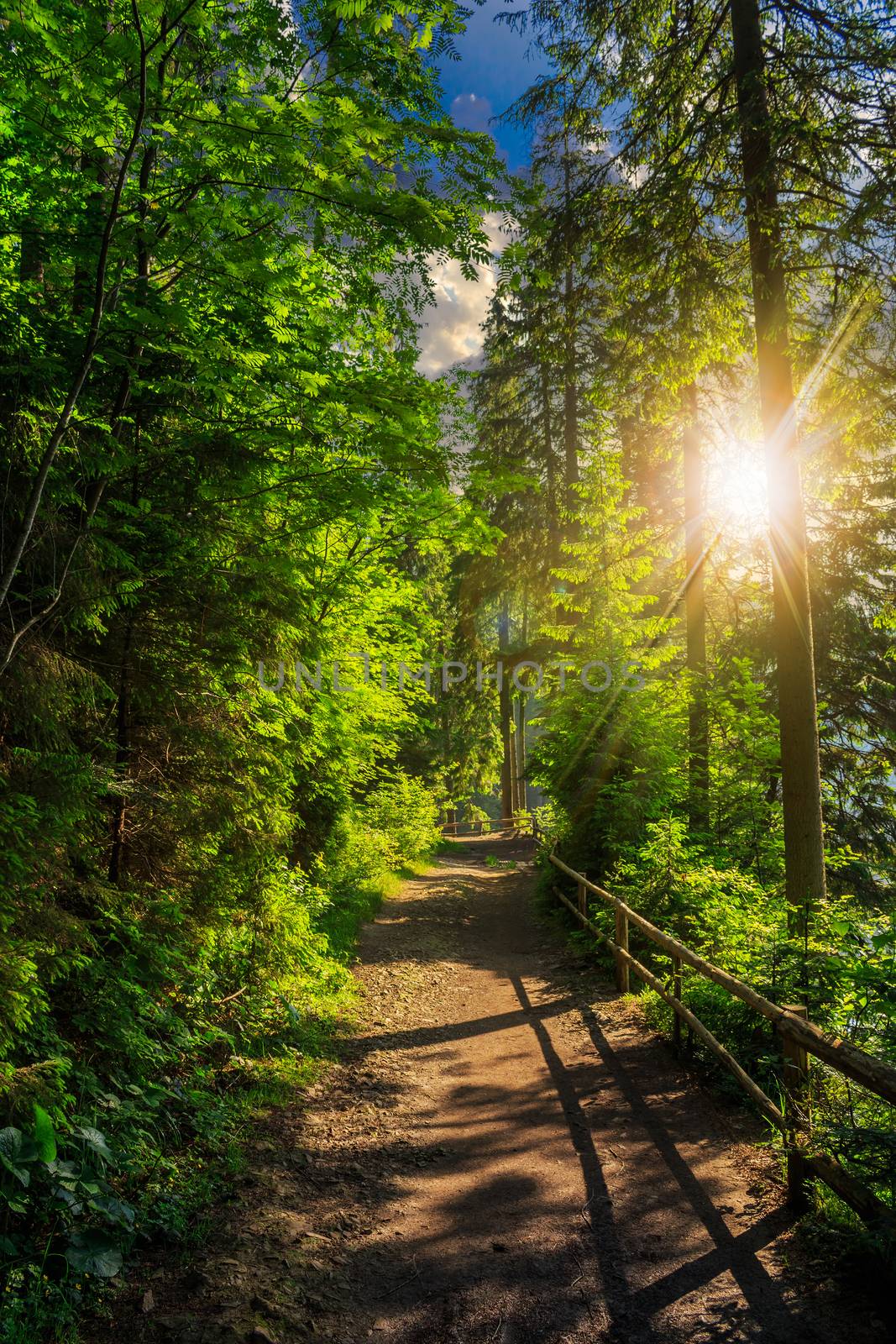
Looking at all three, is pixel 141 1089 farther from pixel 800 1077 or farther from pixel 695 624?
pixel 695 624

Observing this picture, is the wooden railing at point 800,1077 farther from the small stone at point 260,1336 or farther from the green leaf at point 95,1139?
the green leaf at point 95,1139

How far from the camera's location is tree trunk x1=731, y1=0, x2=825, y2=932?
280 inches

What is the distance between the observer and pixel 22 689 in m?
3.62

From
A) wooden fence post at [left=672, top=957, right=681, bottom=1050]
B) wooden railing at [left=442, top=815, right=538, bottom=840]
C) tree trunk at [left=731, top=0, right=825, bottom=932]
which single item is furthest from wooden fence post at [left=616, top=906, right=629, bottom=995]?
wooden railing at [left=442, top=815, right=538, bottom=840]

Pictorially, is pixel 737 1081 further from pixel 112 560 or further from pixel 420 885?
pixel 420 885

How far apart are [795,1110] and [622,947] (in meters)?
4.27

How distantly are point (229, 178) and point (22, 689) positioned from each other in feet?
9.98

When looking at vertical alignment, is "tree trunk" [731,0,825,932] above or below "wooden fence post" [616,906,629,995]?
above

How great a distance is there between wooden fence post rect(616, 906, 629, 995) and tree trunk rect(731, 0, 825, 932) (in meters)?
1.89

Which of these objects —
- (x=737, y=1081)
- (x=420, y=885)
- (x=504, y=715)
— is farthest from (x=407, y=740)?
(x=737, y=1081)

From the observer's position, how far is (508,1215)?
423 cm

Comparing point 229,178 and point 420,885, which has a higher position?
point 229,178

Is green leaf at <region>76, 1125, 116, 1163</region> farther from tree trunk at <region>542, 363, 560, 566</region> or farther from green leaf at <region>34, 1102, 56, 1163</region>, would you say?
tree trunk at <region>542, 363, 560, 566</region>

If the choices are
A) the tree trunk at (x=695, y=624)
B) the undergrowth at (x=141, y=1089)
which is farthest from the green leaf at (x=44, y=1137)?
the tree trunk at (x=695, y=624)
